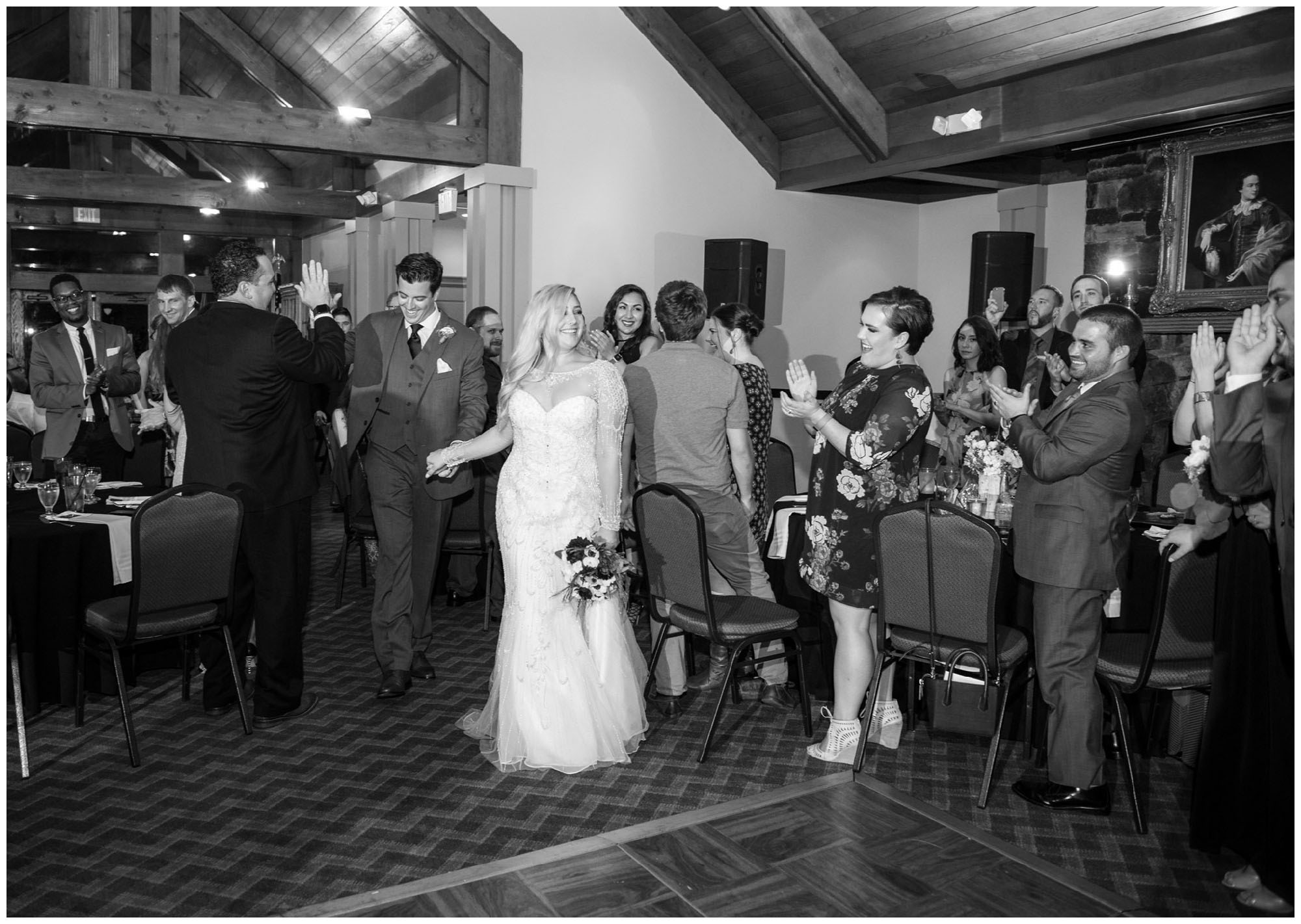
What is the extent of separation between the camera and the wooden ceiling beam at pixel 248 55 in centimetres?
713

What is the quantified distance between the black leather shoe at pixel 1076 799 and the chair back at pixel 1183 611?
1.10 feet

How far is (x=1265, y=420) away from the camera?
8.29 feet

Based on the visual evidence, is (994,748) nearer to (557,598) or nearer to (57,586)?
(557,598)

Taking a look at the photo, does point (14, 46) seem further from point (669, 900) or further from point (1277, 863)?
point (1277, 863)

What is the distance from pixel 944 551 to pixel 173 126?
5803mm

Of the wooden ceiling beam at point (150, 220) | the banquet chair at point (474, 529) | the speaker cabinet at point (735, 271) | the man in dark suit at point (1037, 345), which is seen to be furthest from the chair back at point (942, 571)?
the wooden ceiling beam at point (150, 220)

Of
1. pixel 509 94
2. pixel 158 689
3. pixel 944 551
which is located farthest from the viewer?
pixel 509 94

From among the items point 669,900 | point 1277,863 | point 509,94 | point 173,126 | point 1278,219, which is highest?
point 509,94

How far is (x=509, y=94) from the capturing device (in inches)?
309

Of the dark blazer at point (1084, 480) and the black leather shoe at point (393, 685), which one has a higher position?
the dark blazer at point (1084, 480)

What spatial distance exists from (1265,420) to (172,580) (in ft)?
10.8

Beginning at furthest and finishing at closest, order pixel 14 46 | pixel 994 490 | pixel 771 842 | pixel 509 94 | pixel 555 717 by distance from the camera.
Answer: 1. pixel 509 94
2. pixel 14 46
3. pixel 994 490
4. pixel 555 717
5. pixel 771 842

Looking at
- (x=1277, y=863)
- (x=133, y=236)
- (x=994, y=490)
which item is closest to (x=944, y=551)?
(x=994, y=490)

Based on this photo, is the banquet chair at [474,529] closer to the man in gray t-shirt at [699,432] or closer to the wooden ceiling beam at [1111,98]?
the man in gray t-shirt at [699,432]
